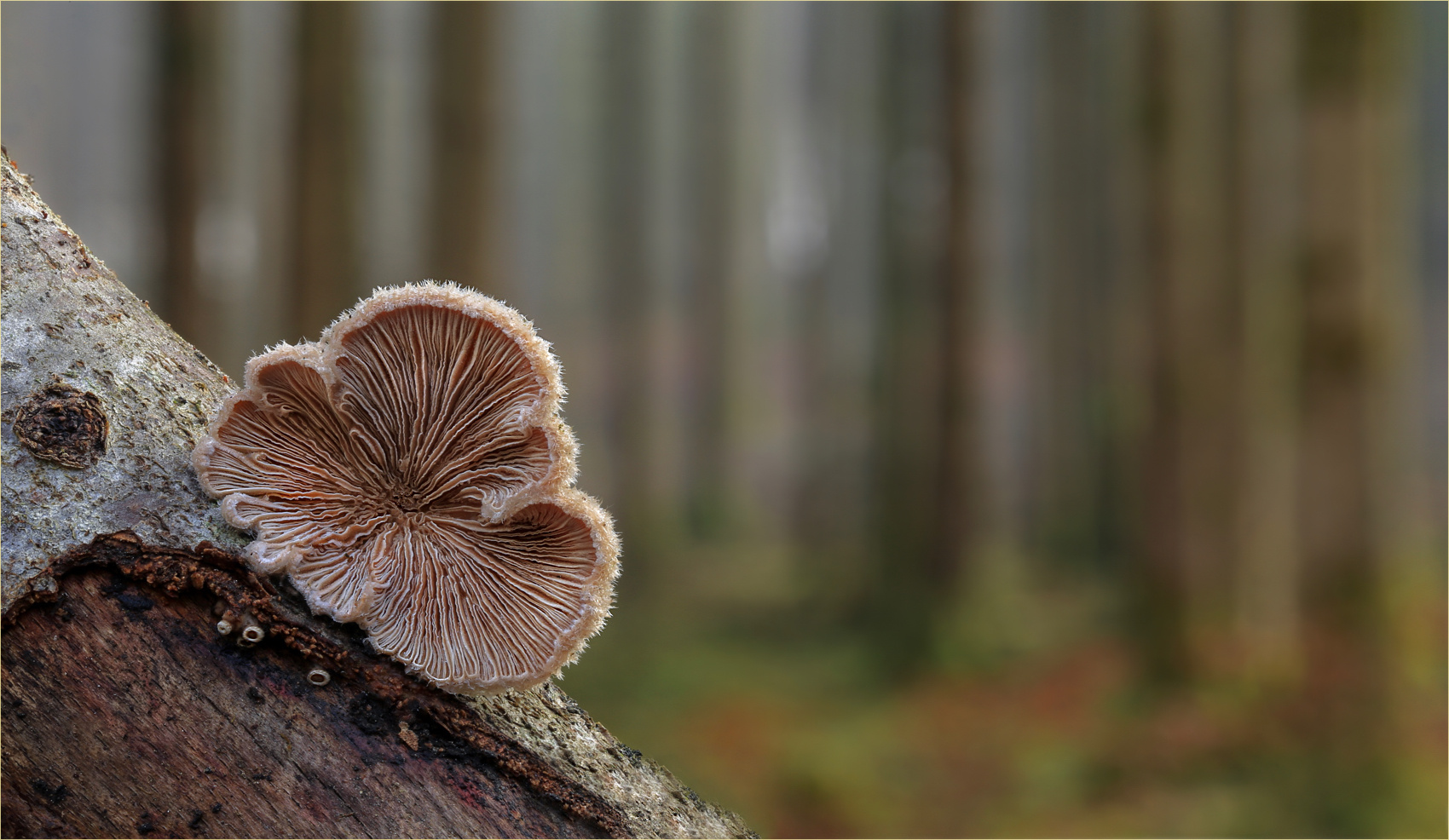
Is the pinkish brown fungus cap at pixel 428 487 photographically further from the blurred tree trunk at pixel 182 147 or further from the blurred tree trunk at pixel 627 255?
the blurred tree trunk at pixel 627 255

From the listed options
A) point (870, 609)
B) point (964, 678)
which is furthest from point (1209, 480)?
point (870, 609)

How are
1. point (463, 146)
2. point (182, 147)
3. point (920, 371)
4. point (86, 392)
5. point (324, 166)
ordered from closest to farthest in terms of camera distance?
1. point (86, 392)
2. point (324, 166)
3. point (463, 146)
4. point (182, 147)
5. point (920, 371)

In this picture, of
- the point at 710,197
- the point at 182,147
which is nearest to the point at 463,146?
the point at 182,147

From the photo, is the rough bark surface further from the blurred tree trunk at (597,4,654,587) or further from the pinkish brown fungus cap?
the blurred tree trunk at (597,4,654,587)

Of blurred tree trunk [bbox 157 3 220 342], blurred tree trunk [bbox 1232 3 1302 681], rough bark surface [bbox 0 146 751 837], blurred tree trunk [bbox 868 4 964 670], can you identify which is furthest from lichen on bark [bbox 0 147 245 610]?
blurred tree trunk [bbox 1232 3 1302 681]

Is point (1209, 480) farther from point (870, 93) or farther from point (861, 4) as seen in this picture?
point (861, 4)

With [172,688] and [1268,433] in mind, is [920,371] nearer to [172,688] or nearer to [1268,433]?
[1268,433]
